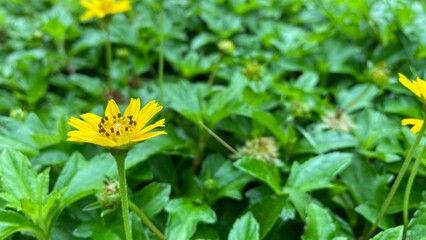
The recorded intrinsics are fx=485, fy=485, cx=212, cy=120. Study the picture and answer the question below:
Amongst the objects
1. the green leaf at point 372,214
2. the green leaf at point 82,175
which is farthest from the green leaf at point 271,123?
the green leaf at point 82,175

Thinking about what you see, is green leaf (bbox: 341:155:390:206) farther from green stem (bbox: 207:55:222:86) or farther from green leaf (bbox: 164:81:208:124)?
green stem (bbox: 207:55:222:86)

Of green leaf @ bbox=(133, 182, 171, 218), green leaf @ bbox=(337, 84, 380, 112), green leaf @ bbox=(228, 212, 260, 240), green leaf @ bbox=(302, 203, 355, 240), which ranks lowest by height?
green leaf @ bbox=(302, 203, 355, 240)

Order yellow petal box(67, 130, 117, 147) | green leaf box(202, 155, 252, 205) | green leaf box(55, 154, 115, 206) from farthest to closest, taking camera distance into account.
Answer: green leaf box(202, 155, 252, 205)
green leaf box(55, 154, 115, 206)
yellow petal box(67, 130, 117, 147)

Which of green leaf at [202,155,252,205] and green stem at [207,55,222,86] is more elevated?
green stem at [207,55,222,86]

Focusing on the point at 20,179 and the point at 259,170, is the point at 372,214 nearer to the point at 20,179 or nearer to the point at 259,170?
the point at 259,170

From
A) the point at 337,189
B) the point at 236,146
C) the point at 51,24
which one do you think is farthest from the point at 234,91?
the point at 51,24

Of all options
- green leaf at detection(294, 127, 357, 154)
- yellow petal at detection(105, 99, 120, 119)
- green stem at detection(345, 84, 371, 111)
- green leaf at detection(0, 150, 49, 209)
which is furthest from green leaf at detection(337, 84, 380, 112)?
green leaf at detection(0, 150, 49, 209)

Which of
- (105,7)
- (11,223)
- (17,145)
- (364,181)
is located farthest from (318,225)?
(105,7)
